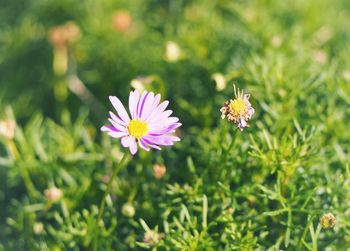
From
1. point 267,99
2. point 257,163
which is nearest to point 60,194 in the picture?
point 257,163

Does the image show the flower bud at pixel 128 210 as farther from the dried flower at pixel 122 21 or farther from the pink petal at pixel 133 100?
the dried flower at pixel 122 21

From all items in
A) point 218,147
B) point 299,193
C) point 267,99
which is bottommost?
point 299,193

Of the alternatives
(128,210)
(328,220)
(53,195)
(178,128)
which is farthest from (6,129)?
(328,220)

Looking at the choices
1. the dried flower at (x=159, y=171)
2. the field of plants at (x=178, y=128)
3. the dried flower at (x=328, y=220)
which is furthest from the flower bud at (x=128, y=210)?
the dried flower at (x=328, y=220)

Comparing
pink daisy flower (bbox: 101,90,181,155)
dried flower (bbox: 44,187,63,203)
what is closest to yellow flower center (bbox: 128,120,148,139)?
pink daisy flower (bbox: 101,90,181,155)

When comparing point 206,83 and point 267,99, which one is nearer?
point 267,99

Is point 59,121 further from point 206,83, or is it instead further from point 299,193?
point 299,193

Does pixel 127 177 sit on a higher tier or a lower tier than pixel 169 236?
higher
